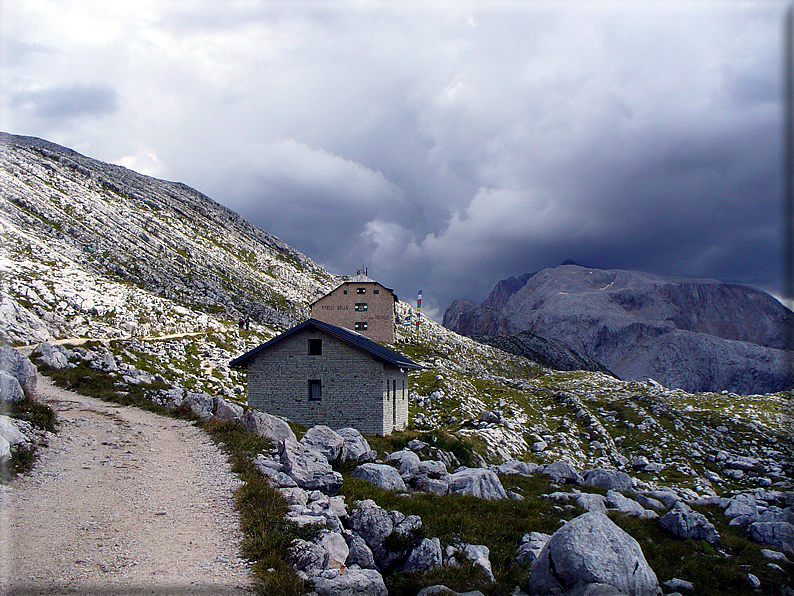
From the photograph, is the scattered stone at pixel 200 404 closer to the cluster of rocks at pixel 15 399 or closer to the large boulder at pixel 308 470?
the cluster of rocks at pixel 15 399

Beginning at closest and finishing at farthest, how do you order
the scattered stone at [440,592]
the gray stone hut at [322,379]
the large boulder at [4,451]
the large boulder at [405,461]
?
1. the scattered stone at [440,592]
2. the large boulder at [4,451]
3. the large boulder at [405,461]
4. the gray stone hut at [322,379]

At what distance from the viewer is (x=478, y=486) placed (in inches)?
699

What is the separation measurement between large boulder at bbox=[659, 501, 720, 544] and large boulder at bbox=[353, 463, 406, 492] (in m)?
8.78

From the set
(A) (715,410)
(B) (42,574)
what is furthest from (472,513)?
(A) (715,410)

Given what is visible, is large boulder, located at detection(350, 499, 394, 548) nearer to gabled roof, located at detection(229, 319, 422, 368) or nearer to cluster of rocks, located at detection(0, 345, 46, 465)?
cluster of rocks, located at detection(0, 345, 46, 465)

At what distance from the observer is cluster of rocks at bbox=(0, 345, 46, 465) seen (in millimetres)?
A: 12131

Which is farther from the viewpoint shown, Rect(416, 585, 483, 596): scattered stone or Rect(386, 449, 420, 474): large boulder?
Rect(386, 449, 420, 474): large boulder

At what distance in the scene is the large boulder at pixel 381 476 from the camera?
1620 cm

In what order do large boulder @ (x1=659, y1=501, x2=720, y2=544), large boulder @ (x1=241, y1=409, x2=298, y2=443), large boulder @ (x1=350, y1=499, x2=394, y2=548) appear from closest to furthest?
large boulder @ (x1=350, y1=499, x2=394, y2=548)
large boulder @ (x1=659, y1=501, x2=720, y2=544)
large boulder @ (x1=241, y1=409, x2=298, y2=443)

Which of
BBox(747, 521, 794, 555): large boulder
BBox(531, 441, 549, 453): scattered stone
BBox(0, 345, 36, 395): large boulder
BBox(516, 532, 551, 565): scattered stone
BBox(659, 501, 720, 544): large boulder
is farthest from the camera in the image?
BBox(531, 441, 549, 453): scattered stone

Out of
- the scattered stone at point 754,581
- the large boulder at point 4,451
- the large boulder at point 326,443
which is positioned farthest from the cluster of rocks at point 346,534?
Result: the scattered stone at point 754,581

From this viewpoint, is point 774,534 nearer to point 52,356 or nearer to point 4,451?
point 4,451

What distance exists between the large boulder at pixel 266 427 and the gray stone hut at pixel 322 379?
453 inches

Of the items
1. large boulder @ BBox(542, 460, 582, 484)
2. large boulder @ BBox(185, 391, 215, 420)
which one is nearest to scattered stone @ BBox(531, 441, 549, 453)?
large boulder @ BBox(542, 460, 582, 484)
